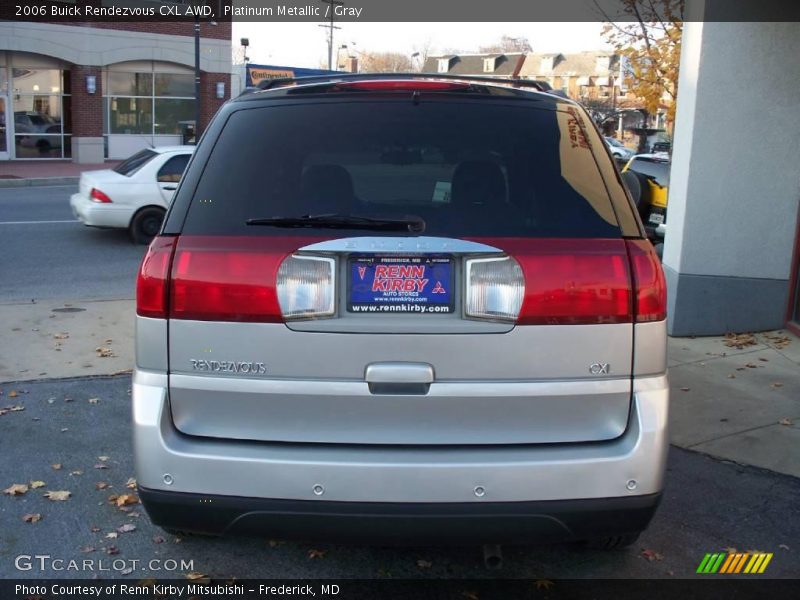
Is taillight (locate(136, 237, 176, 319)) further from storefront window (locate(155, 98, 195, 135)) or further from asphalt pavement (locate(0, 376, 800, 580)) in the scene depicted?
storefront window (locate(155, 98, 195, 135))

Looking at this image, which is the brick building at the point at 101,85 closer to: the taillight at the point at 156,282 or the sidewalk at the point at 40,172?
the sidewalk at the point at 40,172

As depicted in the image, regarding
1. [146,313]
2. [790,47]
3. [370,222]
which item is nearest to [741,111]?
[790,47]

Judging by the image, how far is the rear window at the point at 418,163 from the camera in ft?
9.62

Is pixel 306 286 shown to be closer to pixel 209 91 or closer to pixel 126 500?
pixel 126 500

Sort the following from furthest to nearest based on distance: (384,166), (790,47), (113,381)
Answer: (790,47) → (113,381) → (384,166)

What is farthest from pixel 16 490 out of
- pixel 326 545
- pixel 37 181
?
pixel 37 181

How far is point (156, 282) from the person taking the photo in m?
2.88

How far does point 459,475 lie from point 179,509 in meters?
0.97

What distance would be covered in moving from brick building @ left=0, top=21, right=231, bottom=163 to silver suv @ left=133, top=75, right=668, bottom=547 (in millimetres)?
29143

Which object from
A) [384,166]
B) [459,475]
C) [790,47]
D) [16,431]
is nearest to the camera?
[459,475]

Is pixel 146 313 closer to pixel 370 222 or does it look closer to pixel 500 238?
pixel 370 222

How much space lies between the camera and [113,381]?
623 cm

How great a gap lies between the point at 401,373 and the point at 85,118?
98.4 ft

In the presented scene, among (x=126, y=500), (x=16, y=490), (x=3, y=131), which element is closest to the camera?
(x=126, y=500)
